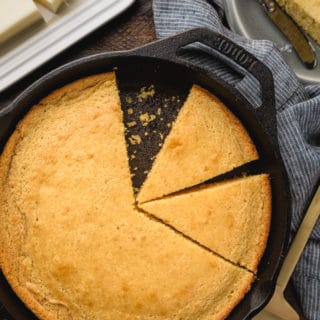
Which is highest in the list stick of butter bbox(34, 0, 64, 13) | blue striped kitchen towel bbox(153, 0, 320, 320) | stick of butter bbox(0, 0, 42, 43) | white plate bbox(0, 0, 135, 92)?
stick of butter bbox(0, 0, 42, 43)

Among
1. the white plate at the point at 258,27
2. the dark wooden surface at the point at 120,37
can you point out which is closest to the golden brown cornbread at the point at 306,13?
the white plate at the point at 258,27

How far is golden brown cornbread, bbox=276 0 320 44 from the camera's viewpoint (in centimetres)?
199

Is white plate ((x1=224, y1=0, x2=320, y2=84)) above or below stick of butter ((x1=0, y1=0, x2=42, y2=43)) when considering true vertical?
below

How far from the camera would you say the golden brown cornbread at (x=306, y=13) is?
1.99 metres

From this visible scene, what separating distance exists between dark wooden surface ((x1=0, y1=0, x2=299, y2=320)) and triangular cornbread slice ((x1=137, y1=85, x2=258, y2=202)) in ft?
1.16

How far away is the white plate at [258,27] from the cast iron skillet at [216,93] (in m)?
0.34

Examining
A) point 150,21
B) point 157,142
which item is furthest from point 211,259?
point 150,21

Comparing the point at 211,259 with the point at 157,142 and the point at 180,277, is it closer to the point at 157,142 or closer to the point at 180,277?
the point at 180,277

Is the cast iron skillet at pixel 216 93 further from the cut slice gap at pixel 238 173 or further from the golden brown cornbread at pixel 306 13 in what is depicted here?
the golden brown cornbread at pixel 306 13

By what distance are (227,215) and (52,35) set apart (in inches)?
29.5

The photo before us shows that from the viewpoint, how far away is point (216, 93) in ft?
5.60

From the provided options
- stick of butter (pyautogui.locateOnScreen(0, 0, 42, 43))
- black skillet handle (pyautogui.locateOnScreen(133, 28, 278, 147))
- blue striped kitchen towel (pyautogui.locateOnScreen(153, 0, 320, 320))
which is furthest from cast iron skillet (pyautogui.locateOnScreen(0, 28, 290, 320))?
stick of butter (pyautogui.locateOnScreen(0, 0, 42, 43))

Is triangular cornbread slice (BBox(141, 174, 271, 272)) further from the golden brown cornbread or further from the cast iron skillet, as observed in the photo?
the golden brown cornbread

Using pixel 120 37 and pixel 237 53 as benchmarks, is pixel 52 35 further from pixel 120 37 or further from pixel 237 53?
pixel 237 53
